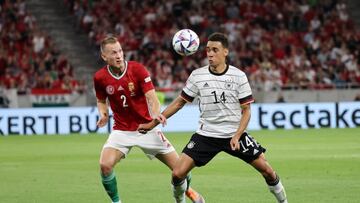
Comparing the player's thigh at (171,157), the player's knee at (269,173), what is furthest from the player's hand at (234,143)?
the player's thigh at (171,157)

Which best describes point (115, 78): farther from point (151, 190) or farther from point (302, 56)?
point (302, 56)

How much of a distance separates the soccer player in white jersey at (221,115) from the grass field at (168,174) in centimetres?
204

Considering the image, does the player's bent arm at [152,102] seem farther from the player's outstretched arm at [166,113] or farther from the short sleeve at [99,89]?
the short sleeve at [99,89]

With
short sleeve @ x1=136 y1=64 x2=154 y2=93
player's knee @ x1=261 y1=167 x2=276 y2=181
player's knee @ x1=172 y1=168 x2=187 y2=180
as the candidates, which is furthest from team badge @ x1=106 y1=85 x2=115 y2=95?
player's knee @ x1=261 y1=167 x2=276 y2=181

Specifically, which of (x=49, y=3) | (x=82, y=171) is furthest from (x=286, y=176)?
(x=49, y=3)

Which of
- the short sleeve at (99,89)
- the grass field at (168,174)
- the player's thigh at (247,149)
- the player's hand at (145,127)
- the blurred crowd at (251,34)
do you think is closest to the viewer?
the player's thigh at (247,149)

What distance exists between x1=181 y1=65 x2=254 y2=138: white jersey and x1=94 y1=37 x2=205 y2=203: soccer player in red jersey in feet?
2.78

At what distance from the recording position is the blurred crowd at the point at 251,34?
34.3 m

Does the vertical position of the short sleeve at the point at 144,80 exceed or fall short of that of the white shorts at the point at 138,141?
it exceeds it

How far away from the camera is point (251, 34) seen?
1448 inches

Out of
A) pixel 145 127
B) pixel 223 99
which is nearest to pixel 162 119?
pixel 145 127

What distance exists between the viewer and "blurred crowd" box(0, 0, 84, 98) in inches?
1305

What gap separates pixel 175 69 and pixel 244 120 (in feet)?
80.2

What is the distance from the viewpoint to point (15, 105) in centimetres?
3173
